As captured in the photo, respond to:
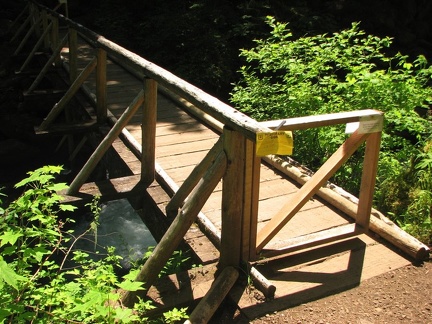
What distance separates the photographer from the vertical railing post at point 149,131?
481 centimetres

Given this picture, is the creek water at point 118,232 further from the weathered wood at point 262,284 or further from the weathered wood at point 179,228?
the weathered wood at point 262,284

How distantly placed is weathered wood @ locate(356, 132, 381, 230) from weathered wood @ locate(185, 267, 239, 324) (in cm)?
121

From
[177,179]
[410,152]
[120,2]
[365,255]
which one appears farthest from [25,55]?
[365,255]

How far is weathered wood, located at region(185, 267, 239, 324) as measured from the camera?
3197 millimetres

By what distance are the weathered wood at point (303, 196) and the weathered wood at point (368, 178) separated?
0.32ft

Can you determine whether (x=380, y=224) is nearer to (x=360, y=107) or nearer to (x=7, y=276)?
(x=360, y=107)

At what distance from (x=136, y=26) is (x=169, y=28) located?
5.59ft

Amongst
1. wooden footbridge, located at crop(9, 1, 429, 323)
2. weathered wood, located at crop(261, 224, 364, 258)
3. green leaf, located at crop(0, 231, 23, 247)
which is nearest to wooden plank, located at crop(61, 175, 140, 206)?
wooden footbridge, located at crop(9, 1, 429, 323)

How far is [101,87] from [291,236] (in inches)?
141


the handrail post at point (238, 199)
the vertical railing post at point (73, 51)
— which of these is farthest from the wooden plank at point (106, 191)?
the vertical railing post at point (73, 51)

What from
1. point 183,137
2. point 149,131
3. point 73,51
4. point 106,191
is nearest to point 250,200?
point 149,131

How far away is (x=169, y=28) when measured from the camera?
35.8 ft

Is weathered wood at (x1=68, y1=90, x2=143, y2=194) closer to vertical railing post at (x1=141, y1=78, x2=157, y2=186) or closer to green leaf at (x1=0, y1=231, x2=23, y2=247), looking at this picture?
vertical railing post at (x1=141, y1=78, x2=157, y2=186)

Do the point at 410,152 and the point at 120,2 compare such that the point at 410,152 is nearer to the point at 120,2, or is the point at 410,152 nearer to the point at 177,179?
the point at 177,179
